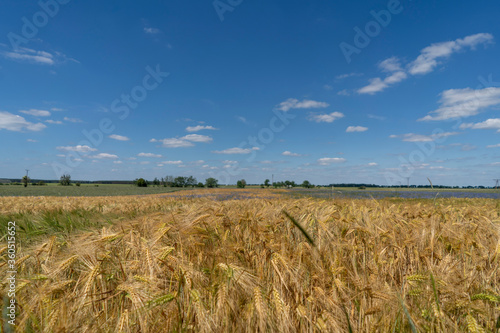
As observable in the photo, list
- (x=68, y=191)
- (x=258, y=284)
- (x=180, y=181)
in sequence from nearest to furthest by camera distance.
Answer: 1. (x=258, y=284)
2. (x=68, y=191)
3. (x=180, y=181)

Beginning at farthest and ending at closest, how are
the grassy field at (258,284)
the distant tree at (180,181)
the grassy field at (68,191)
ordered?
the distant tree at (180,181), the grassy field at (68,191), the grassy field at (258,284)

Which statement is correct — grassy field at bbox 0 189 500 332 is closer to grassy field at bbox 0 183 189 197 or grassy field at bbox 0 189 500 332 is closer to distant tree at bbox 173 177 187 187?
grassy field at bbox 0 183 189 197

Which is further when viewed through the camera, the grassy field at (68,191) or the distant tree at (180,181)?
the distant tree at (180,181)

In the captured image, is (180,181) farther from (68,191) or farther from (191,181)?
(68,191)

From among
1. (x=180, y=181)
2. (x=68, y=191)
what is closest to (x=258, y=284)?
(x=68, y=191)

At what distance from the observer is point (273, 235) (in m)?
2.63

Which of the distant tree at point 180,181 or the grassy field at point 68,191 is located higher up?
the distant tree at point 180,181

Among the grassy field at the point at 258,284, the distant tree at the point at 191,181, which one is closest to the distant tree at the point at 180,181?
the distant tree at the point at 191,181

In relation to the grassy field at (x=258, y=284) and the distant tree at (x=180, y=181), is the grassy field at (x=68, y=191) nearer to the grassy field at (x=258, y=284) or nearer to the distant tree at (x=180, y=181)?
the grassy field at (x=258, y=284)

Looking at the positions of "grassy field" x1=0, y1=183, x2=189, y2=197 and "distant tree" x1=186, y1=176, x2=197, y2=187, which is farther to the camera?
"distant tree" x1=186, y1=176, x2=197, y2=187

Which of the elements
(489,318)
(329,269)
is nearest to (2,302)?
(329,269)

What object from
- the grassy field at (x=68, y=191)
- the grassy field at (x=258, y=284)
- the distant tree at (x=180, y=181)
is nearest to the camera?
the grassy field at (x=258, y=284)

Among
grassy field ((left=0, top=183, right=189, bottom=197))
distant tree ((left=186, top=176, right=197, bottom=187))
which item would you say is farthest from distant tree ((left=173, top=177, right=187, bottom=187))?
grassy field ((left=0, top=183, right=189, bottom=197))

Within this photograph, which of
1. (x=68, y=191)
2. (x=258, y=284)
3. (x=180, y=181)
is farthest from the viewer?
(x=180, y=181)
